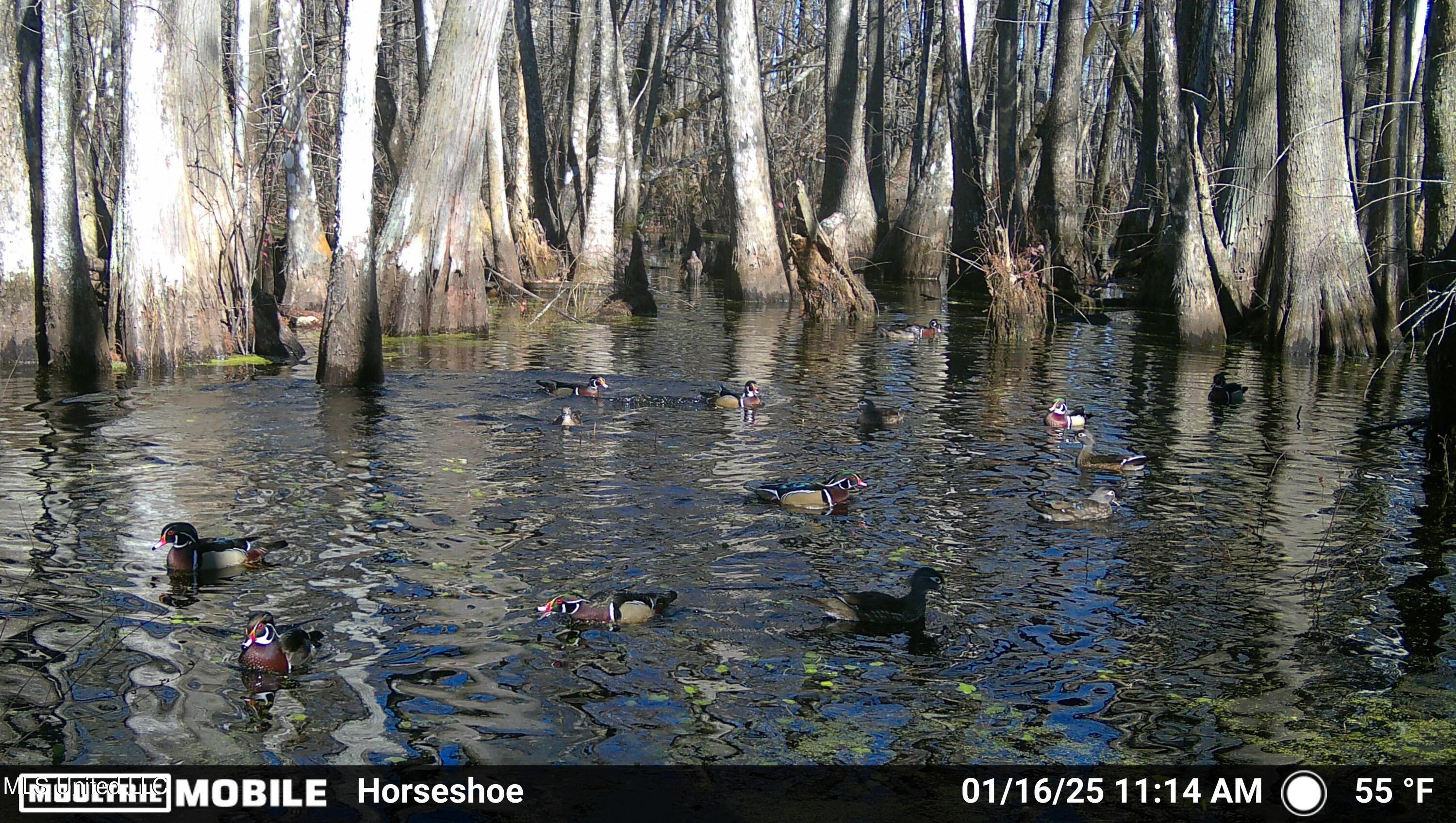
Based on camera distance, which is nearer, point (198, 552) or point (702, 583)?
point (198, 552)

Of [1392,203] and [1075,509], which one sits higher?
[1392,203]

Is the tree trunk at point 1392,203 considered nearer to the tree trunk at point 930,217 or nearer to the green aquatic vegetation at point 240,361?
the tree trunk at point 930,217

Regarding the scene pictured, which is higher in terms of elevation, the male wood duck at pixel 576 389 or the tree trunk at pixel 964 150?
the tree trunk at pixel 964 150

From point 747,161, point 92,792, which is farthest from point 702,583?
point 747,161

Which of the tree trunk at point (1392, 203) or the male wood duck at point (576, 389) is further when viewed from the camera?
the tree trunk at point (1392, 203)

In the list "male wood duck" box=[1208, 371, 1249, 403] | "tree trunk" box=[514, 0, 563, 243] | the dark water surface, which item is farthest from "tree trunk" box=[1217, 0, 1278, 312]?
"tree trunk" box=[514, 0, 563, 243]

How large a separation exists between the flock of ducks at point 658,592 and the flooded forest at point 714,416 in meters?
0.06

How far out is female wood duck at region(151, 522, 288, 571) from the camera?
7.41m

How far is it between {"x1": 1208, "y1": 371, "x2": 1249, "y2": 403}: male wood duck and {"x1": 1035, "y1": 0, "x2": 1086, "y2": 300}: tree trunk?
11.2 meters

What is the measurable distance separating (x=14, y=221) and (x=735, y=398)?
787 cm

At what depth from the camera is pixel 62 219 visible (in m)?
13.6

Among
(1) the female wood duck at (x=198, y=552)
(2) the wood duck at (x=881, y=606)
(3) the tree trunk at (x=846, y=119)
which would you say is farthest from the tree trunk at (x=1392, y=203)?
(1) the female wood duck at (x=198, y=552)

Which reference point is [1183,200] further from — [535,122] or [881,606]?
[535,122]

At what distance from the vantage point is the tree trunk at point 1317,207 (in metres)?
17.3
